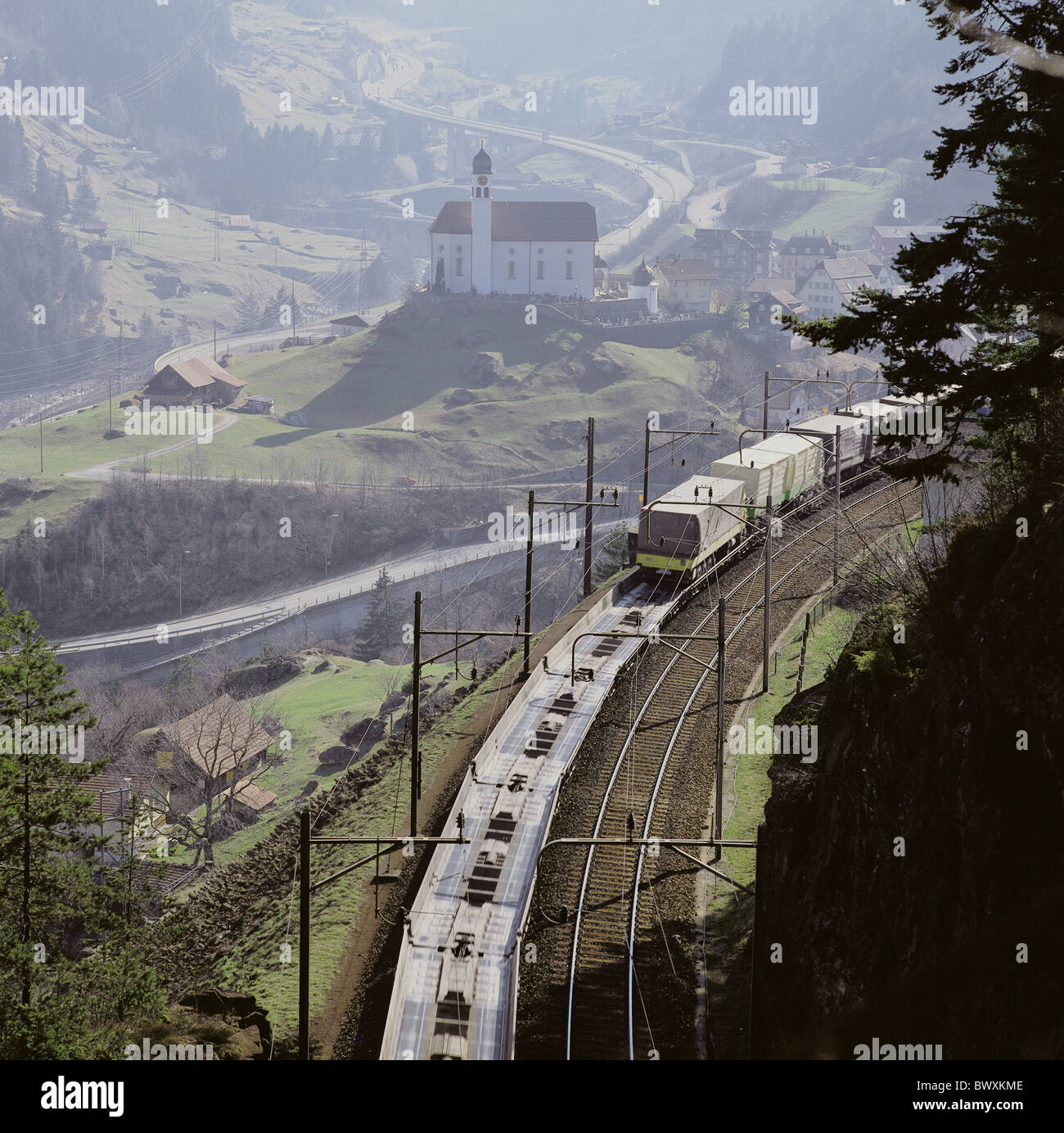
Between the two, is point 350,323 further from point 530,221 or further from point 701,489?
point 701,489

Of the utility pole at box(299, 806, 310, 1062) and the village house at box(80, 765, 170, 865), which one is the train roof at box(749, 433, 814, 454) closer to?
the village house at box(80, 765, 170, 865)

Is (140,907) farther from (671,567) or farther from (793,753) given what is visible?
(671,567)

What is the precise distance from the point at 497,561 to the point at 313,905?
8409 centimetres

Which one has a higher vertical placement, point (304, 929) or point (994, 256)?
point (994, 256)

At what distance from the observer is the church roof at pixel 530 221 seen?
153m

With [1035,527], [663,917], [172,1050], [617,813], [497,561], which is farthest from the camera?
A: [497,561]

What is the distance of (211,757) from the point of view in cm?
5512

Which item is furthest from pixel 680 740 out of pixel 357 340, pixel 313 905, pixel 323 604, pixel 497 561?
pixel 357 340

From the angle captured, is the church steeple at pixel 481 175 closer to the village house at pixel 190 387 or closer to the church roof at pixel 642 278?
the church roof at pixel 642 278

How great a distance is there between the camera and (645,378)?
139m

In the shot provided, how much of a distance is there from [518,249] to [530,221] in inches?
153

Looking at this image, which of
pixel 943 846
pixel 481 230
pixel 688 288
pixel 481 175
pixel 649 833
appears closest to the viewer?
pixel 943 846

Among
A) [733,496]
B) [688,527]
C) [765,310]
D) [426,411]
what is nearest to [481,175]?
[426,411]

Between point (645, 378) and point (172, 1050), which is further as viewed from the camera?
point (645, 378)
